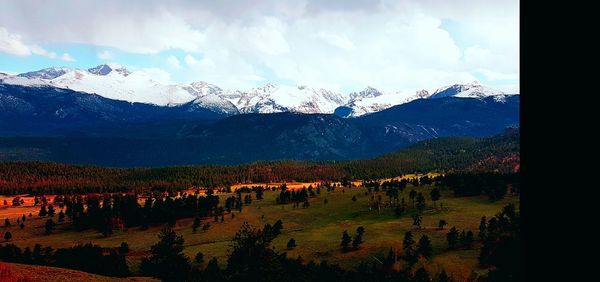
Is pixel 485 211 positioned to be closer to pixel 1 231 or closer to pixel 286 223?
pixel 286 223

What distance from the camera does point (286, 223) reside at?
200 meters

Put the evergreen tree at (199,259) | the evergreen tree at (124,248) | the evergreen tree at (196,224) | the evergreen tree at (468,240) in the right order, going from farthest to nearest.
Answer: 1. the evergreen tree at (196,224)
2. the evergreen tree at (124,248)
3. the evergreen tree at (468,240)
4. the evergreen tree at (199,259)

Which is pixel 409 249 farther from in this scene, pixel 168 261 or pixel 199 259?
pixel 168 261

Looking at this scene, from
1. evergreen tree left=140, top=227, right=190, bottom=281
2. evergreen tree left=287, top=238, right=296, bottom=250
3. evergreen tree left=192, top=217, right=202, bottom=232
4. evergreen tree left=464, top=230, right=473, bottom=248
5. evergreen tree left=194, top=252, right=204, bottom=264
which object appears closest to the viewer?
evergreen tree left=140, top=227, right=190, bottom=281

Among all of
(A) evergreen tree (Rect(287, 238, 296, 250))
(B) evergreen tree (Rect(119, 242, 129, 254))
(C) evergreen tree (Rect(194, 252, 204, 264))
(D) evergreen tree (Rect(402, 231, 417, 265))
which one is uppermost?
(D) evergreen tree (Rect(402, 231, 417, 265))

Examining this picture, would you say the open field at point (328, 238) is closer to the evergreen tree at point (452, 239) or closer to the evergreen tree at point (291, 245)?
the evergreen tree at point (291, 245)

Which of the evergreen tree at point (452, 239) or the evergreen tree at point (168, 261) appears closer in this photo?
the evergreen tree at point (168, 261)

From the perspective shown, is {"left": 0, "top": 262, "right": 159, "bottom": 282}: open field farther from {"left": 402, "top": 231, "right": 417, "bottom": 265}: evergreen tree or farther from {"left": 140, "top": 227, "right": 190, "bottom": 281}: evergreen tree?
{"left": 402, "top": 231, "right": 417, "bottom": 265}: evergreen tree

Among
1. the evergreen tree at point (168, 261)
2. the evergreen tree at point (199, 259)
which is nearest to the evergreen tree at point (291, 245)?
the evergreen tree at point (199, 259)

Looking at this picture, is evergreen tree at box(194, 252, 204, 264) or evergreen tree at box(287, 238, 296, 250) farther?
evergreen tree at box(287, 238, 296, 250)

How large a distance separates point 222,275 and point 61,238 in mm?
112824

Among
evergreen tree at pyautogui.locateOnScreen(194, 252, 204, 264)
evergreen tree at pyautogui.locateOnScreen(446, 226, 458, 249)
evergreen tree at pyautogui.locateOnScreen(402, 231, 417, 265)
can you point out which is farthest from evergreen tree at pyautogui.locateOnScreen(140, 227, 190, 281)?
evergreen tree at pyautogui.locateOnScreen(446, 226, 458, 249)

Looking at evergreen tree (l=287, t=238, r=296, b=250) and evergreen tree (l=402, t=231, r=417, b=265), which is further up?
evergreen tree (l=402, t=231, r=417, b=265)

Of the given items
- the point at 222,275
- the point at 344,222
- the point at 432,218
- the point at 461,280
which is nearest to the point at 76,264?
the point at 222,275
